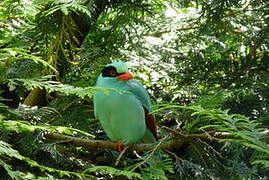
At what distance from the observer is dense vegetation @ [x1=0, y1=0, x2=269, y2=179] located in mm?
1879

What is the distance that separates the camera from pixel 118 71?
2422 mm

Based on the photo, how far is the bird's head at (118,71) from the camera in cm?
241

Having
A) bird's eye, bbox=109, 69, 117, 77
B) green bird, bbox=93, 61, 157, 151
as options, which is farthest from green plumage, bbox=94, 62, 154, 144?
bird's eye, bbox=109, 69, 117, 77

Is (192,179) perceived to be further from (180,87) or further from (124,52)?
(124,52)

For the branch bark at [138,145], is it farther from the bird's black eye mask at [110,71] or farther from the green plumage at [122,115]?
the bird's black eye mask at [110,71]

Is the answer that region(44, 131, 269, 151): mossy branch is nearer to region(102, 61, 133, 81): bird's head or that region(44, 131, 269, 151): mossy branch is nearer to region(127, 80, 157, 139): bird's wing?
region(127, 80, 157, 139): bird's wing

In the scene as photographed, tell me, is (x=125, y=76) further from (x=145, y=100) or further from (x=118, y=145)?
(x=118, y=145)

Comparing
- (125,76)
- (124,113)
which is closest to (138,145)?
(124,113)

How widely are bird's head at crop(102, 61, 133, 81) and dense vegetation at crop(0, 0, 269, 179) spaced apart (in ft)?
0.31

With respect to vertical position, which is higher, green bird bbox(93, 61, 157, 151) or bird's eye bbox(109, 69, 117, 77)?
bird's eye bbox(109, 69, 117, 77)

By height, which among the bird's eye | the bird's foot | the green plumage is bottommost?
the bird's foot

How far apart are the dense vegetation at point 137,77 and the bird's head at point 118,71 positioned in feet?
0.31

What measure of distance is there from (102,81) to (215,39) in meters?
0.90

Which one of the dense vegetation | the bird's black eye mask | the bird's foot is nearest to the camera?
the dense vegetation
